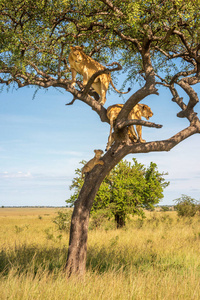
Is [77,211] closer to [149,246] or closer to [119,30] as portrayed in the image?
[119,30]

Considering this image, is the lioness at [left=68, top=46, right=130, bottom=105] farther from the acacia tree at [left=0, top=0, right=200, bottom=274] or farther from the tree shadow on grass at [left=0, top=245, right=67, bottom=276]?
the tree shadow on grass at [left=0, top=245, right=67, bottom=276]

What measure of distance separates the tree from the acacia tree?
1193cm

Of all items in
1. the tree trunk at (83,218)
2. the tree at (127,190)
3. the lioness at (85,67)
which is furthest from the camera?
the tree at (127,190)

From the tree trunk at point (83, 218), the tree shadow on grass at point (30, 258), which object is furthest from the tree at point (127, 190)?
the tree trunk at point (83, 218)

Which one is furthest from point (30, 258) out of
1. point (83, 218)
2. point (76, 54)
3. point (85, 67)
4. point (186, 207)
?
point (186, 207)

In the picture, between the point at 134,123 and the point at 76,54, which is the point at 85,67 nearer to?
the point at 76,54

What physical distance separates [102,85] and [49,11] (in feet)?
9.64

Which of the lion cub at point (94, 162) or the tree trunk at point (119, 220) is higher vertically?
the lion cub at point (94, 162)

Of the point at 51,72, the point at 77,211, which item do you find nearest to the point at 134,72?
the point at 51,72

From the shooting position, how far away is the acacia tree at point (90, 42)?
8.48 metres

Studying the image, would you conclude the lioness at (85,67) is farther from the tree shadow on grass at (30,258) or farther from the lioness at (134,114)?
the tree shadow on grass at (30,258)

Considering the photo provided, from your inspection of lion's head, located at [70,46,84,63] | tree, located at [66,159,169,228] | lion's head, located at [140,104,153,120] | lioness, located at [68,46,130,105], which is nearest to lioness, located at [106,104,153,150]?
lion's head, located at [140,104,153,120]

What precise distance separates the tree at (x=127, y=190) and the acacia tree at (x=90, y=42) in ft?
39.1

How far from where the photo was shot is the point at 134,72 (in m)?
12.2
